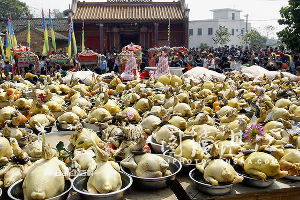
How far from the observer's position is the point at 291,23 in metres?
11.1

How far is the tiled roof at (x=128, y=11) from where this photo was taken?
59.6 feet

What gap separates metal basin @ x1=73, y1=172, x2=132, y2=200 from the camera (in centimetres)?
169

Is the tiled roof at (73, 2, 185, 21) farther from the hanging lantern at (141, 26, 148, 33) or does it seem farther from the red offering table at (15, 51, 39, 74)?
the red offering table at (15, 51, 39, 74)

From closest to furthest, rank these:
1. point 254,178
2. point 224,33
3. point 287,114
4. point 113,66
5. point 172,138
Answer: point 254,178, point 172,138, point 287,114, point 113,66, point 224,33

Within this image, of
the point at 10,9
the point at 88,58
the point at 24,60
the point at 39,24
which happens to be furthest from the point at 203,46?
the point at 24,60

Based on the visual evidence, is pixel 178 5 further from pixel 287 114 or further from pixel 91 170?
pixel 91 170

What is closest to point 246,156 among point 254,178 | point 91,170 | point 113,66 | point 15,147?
point 254,178

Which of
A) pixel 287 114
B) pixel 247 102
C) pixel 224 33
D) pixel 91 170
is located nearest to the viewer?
pixel 91 170

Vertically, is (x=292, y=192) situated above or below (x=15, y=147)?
below

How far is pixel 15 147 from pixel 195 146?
1315 millimetres

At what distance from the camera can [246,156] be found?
84.3 inches

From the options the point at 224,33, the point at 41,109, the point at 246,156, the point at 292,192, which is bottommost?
the point at 292,192

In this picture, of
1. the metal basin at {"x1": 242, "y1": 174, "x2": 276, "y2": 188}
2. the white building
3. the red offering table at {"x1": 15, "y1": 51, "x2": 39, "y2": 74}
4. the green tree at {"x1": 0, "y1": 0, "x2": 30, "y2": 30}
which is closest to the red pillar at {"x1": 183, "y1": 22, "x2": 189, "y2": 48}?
the red offering table at {"x1": 15, "y1": 51, "x2": 39, "y2": 74}

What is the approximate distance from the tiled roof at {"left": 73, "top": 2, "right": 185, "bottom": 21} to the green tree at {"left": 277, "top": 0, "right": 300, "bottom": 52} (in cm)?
779
